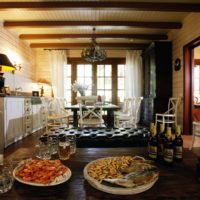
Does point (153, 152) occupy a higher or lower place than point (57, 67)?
lower

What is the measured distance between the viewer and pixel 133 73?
689cm

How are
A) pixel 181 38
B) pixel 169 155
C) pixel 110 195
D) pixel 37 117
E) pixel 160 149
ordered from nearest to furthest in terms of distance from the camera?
1. pixel 110 195
2. pixel 169 155
3. pixel 160 149
4. pixel 181 38
5. pixel 37 117

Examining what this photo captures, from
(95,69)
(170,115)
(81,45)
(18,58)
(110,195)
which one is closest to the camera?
(110,195)

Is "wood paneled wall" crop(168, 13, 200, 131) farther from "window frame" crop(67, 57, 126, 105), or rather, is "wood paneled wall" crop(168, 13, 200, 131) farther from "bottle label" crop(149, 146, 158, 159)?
"bottle label" crop(149, 146, 158, 159)

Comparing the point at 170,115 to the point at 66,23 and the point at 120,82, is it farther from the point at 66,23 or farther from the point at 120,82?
the point at 66,23

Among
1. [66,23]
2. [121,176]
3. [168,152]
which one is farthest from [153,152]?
[66,23]

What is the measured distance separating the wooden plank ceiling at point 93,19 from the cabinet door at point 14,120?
6.10 feet

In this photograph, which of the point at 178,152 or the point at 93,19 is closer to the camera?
the point at 178,152

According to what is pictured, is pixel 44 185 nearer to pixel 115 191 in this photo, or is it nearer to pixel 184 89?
pixel 115 191

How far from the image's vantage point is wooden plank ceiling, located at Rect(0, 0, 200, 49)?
371 cm

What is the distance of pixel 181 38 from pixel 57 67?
412 centimetres

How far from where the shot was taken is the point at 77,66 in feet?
23.5

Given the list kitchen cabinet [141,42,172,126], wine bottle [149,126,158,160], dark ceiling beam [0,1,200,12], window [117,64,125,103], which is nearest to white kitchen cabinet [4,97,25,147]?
dark ceiling beam [0,1,200,12]

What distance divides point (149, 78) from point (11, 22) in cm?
417
